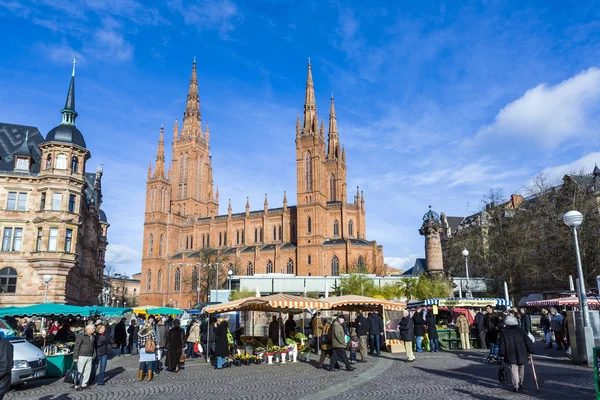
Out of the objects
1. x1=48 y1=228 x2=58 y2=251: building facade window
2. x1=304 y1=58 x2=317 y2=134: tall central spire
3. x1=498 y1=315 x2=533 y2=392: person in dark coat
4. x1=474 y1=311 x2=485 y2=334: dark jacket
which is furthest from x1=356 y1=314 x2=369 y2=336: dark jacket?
x1=304 y1=58 x2=317 y2=134: tall central spire

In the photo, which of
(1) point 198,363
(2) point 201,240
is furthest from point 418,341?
(2) point 201,240

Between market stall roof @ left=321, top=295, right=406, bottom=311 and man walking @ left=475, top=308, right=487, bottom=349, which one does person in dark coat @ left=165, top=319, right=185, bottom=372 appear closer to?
market stall roof @ left=321, top=295, right=406, bottom=311

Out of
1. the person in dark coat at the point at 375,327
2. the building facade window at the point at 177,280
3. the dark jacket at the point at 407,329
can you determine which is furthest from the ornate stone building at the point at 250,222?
the dark jacket at the point at 407,329

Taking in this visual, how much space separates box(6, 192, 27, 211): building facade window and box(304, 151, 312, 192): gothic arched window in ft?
157

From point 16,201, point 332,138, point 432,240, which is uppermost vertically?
point 332,138

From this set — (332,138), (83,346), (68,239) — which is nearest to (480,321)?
(83,346)

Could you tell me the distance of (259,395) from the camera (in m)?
10.1

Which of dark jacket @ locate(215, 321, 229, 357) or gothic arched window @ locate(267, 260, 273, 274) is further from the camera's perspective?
gothic arched window @ locate(267, 260, 273, 274)

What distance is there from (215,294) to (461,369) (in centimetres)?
4089

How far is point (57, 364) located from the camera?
13.9 meters

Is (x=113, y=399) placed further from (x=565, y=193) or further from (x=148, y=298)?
(x=148, y=298)

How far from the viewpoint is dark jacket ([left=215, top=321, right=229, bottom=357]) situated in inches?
598

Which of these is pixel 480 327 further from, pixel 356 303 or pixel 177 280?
pixel 177 280

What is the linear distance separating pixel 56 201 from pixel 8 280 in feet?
20.4
